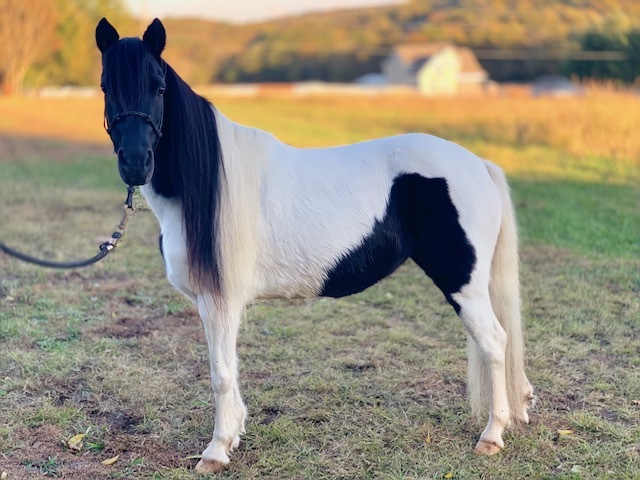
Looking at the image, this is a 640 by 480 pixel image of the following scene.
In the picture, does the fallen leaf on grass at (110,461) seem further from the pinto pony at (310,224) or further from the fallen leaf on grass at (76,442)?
the pinto pony at (310,224)

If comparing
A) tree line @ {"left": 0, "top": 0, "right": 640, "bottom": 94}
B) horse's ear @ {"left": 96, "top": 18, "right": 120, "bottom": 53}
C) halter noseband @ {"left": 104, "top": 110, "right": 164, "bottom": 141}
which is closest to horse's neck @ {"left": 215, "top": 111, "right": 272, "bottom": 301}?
halter noseband @ {"left": 104, "top": 110, "right": 164, "bottom": 141}

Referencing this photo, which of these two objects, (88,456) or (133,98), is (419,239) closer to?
(133,98)

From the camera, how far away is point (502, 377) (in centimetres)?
322

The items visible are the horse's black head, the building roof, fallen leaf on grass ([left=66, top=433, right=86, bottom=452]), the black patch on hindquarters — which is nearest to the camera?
the horse's black head

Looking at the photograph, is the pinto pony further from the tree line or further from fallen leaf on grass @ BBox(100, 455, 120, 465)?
the tree line

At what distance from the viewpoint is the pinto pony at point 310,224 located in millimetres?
2881

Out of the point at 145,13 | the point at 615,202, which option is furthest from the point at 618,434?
the point at 145,13

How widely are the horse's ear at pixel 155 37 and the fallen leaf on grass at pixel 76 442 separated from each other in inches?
79.6

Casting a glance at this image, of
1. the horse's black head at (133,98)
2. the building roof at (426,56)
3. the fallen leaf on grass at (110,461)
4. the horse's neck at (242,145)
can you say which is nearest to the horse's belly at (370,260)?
the horse's neck at (242,145)

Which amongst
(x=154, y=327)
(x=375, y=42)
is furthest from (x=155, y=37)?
(x=375, y=42)

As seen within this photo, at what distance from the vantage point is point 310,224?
302 cm

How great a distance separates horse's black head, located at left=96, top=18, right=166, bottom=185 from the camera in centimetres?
259

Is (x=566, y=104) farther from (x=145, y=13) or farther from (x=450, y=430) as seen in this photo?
(x=145, y=13)

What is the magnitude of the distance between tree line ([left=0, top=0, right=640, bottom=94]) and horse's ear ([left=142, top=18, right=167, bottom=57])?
24.5 metres
